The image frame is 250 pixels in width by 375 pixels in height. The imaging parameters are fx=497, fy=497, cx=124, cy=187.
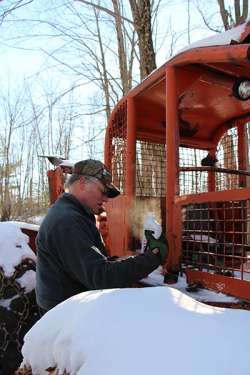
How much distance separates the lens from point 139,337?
56.6 inches

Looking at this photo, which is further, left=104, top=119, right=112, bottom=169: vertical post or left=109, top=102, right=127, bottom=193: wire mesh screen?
left=104, top=119, right=112, bottom=169: vertical post

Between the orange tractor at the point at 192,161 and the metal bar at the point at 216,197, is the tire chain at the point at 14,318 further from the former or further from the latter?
the metal bar at the point at 216,197

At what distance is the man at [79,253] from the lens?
3.05 m

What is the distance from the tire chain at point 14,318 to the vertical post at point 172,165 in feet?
4.11

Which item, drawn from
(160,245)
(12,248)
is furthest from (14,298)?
(160,245)

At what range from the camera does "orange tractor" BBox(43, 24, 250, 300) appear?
3.00 m

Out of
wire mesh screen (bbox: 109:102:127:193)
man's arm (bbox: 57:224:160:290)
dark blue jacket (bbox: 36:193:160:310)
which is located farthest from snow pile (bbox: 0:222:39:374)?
wire mesh screen (bbox: 109:102:127:193)

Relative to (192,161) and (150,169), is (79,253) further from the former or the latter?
(192,161)

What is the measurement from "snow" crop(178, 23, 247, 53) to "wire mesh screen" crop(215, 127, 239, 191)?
1.73 meters

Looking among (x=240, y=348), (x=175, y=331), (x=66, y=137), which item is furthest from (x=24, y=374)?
(x=66, y=137)

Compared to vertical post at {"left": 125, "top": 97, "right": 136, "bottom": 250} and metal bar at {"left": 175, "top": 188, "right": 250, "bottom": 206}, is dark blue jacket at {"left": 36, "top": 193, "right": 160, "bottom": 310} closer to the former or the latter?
metal bar at {"left": 175, "top": 188, "right": 250, "bottom": 206}

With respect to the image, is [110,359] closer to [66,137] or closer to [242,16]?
[242,16]

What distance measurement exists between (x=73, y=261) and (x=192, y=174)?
1991 millimetres

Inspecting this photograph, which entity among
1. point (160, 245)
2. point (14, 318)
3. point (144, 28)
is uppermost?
point (144, 28)
